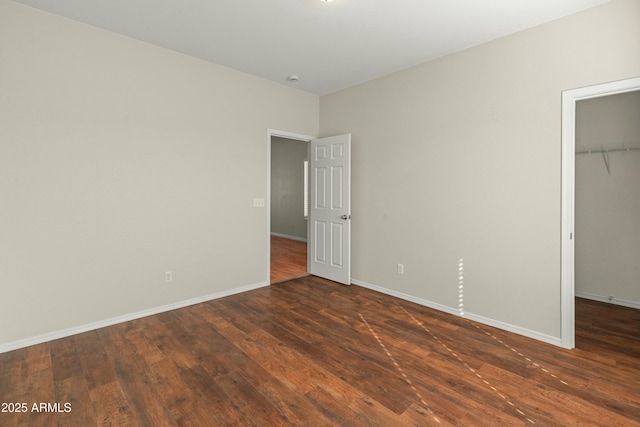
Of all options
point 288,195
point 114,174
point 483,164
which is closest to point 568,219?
point 483,164

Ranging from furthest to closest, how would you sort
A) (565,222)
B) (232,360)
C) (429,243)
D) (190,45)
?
(429,243)
(190,45)
(565,222)
(232,360)

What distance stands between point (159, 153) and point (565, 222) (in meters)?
3.98

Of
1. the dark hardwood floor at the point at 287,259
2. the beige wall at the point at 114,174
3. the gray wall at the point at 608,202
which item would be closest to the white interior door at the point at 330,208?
the dark hardwood floor at the point at 287,259

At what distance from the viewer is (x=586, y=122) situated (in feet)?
12.5

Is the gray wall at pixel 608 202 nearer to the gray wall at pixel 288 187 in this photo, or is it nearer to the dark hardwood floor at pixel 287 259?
the dark hardwood floor at pixel 287 259

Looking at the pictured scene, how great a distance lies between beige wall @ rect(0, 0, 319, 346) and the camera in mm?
2592

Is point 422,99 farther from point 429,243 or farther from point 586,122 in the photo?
point 586,122

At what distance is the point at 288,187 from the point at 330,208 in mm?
4003

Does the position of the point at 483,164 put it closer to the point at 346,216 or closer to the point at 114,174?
the point at 346,216

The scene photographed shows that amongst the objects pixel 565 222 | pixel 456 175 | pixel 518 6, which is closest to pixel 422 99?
pixel 456 175

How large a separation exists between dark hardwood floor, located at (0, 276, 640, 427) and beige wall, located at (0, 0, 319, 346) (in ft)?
1.55

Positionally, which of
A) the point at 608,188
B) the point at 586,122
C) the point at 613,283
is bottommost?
the point at 613,283

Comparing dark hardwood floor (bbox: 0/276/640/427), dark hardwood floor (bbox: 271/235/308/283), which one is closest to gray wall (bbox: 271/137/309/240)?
dark hardwood floor (bbox: 271/235/308/283)

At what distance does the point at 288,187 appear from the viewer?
27.6 ft
